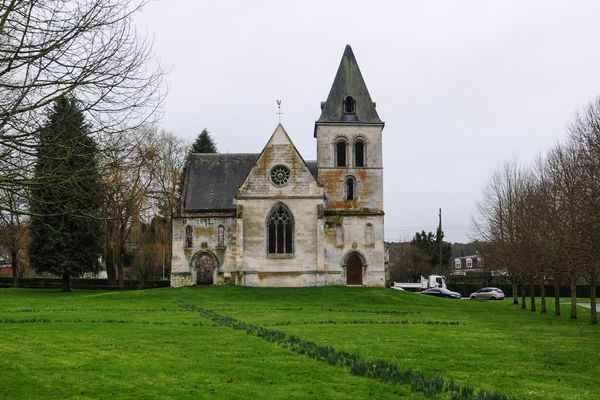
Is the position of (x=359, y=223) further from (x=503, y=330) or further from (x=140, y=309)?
(x=503, y=330)

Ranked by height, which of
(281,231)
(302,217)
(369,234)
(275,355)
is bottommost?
(275,355)

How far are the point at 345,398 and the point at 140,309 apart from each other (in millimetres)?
23026

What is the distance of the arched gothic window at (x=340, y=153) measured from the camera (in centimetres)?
5194

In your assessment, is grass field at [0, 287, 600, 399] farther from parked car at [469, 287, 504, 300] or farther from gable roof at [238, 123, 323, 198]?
parked car at [469, 287, 504, 300]

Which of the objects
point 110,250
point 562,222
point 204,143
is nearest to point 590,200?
point 562,222

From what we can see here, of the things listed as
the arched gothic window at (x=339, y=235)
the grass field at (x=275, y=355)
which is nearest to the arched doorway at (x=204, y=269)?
the arched gothic window at (x=339, y=235)

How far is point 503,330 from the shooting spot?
25.2 meters

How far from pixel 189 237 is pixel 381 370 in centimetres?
3911

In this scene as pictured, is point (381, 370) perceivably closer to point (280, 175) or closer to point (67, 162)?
point (67, 162)

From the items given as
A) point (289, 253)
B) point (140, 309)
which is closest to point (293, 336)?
point (140, 309)

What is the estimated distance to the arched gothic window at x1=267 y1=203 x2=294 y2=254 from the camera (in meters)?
50.2

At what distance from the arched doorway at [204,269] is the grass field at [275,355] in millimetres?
20523

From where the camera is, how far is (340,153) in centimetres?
5216

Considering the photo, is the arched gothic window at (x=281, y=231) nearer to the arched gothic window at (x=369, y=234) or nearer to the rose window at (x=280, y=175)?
the rose window at (x=280, y=175)
